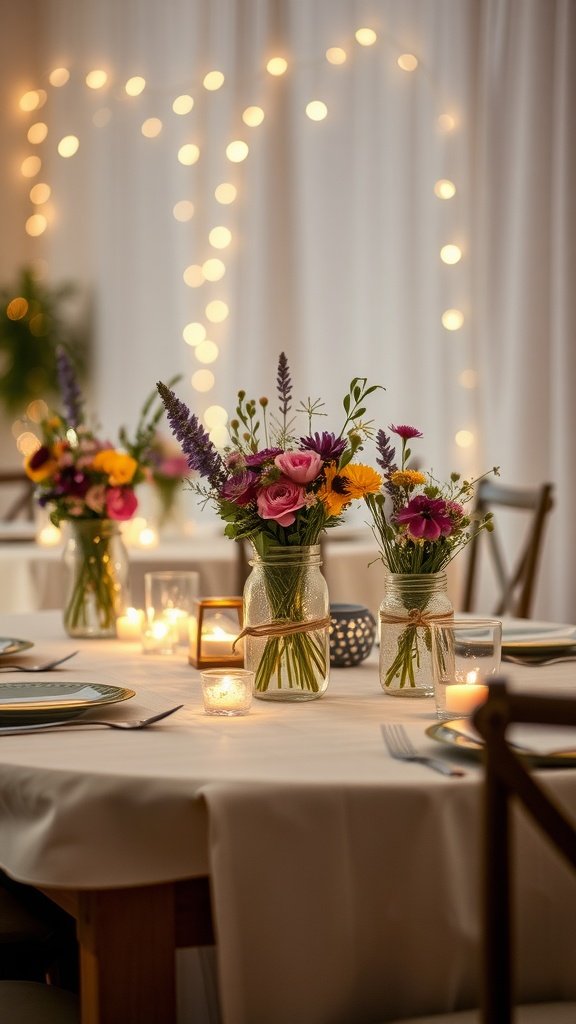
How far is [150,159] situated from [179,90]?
1.12 feet

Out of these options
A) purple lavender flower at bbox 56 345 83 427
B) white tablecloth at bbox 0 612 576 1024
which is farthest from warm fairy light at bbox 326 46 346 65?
white tablecloth at bbox 0 612 576 1024

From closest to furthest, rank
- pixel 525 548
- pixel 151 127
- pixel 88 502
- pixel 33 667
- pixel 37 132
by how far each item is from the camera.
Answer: pixel 33 667, pixel 88 502, pixel 525 548, pixel 151 127, pixel 37 132

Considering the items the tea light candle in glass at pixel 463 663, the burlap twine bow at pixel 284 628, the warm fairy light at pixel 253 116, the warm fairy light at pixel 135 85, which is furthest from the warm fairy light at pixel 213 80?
the tea light candle in glass at pixel 463 663

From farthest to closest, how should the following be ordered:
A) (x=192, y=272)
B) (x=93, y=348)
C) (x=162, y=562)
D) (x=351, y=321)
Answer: (x=93, y=348) → (x=192, y=272) → (x=351, y=321) → (x=162, y=562)

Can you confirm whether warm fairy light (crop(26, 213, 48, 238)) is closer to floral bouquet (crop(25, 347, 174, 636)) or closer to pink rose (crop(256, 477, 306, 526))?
floral bouquet (crop(25, 347, 174, 636))

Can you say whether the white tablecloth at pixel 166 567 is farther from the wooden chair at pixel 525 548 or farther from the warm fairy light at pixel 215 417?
the warm fairy light at pixel 215 417

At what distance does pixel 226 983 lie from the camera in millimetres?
1045

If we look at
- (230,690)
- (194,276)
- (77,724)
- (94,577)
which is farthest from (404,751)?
(194,276)

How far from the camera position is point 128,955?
1.11 meters

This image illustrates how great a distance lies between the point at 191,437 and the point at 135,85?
187 inches

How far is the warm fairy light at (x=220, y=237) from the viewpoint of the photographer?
532 cm

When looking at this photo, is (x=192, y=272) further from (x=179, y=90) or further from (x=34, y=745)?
(x=34, y=745)

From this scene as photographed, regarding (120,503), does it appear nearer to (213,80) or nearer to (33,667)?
(33,667)

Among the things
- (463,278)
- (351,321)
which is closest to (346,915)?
(463,278)
